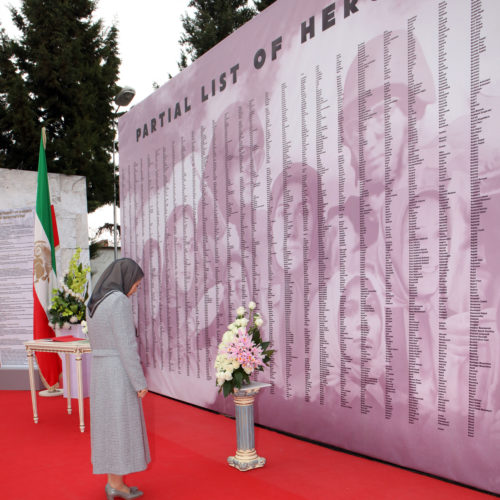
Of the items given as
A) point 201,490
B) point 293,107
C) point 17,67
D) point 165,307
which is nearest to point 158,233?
point 165,307

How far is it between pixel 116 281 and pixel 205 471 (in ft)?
4.14

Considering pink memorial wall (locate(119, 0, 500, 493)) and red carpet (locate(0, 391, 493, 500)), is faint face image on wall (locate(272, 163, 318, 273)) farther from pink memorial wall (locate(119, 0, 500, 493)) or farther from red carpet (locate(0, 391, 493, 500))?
red carpet (locate(0, 391, 493, 500))

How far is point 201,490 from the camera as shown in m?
2.93

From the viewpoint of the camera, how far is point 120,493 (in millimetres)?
2840

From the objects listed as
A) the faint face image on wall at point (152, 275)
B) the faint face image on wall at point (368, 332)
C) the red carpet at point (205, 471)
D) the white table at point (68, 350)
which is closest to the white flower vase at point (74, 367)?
the white table at point (68, 350)

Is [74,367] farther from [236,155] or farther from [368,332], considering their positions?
[368,332]

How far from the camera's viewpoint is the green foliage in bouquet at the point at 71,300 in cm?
546

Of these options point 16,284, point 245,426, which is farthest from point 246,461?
point 16,284

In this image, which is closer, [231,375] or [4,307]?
[231,375]

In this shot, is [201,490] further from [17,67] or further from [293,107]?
[17,67]

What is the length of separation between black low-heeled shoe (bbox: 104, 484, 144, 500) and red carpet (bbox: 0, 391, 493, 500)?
0.08 meters

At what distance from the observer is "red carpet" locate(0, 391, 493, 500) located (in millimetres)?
2852

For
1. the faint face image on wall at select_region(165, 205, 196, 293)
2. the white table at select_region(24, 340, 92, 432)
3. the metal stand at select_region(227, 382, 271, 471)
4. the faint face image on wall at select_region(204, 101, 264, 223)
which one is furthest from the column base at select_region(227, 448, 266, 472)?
the faint face image on wall at select_region(165, 205, 196, 293)

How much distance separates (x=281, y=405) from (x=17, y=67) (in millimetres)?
12892
